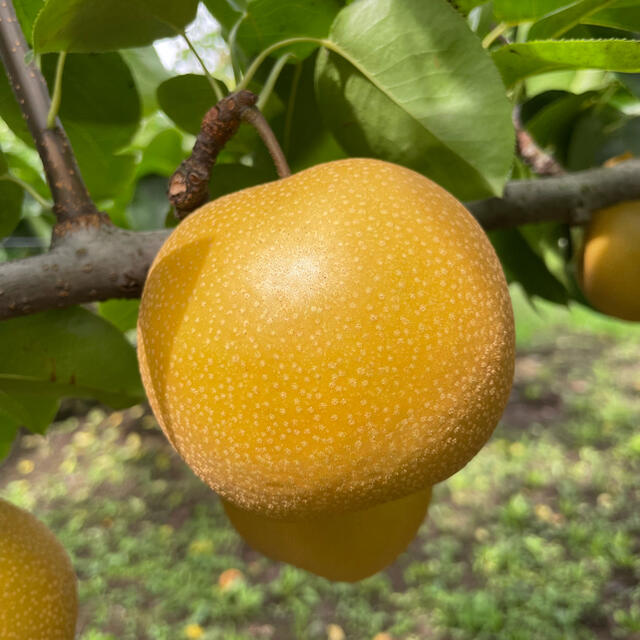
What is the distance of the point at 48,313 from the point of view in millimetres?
679

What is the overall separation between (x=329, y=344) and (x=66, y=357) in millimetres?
373

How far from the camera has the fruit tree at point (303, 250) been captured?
0.45 m

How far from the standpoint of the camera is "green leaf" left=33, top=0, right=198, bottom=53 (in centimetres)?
53

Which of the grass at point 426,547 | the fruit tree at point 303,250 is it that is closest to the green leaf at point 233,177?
the fruit tree at point 303,250

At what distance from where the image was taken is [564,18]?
0.72m

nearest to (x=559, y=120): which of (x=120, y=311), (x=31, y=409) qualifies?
(x=120, y=311)

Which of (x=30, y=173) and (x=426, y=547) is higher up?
(x=30, y=173)

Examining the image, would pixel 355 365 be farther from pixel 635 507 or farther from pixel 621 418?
pixel 621 418

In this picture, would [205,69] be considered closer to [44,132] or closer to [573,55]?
[44,132]

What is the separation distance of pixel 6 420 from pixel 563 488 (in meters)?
2.47

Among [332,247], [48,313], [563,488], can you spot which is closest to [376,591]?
[563,488]

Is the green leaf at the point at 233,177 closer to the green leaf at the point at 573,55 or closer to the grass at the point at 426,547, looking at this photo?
the green leaf at the point at 573,55

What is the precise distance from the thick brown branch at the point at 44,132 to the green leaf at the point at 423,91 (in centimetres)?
26

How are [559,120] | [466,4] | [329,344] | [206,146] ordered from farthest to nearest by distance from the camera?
[559,120]
[466,4]
[206,146]
[329,344]
